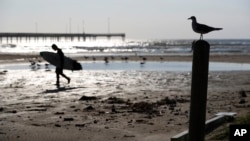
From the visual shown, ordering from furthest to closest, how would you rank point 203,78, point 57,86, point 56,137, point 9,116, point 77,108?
point 57,86
point 77,108
point 9,116
point 56,137
point 203,78

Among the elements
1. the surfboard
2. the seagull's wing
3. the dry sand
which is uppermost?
the seagull's wing

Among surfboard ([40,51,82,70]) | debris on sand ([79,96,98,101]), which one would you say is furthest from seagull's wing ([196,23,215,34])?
surfboard ([40,51,82,70])

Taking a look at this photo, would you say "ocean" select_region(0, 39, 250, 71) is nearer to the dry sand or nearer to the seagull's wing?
the dry sand

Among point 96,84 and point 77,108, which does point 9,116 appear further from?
point 96,84

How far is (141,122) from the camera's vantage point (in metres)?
10.2

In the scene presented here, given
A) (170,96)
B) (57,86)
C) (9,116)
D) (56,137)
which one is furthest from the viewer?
(57,86)

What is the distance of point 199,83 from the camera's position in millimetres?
5449

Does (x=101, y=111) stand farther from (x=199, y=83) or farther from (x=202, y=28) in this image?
(x=199, y=83)

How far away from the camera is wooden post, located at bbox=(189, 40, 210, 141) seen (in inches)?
212

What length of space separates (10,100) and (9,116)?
10.7 ft

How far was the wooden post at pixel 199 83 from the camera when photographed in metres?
5.39

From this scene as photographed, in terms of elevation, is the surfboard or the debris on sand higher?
the surfboard

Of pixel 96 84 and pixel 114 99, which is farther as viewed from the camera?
pixel 96 84

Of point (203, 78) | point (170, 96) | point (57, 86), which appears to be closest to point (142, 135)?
point (203, 78)
